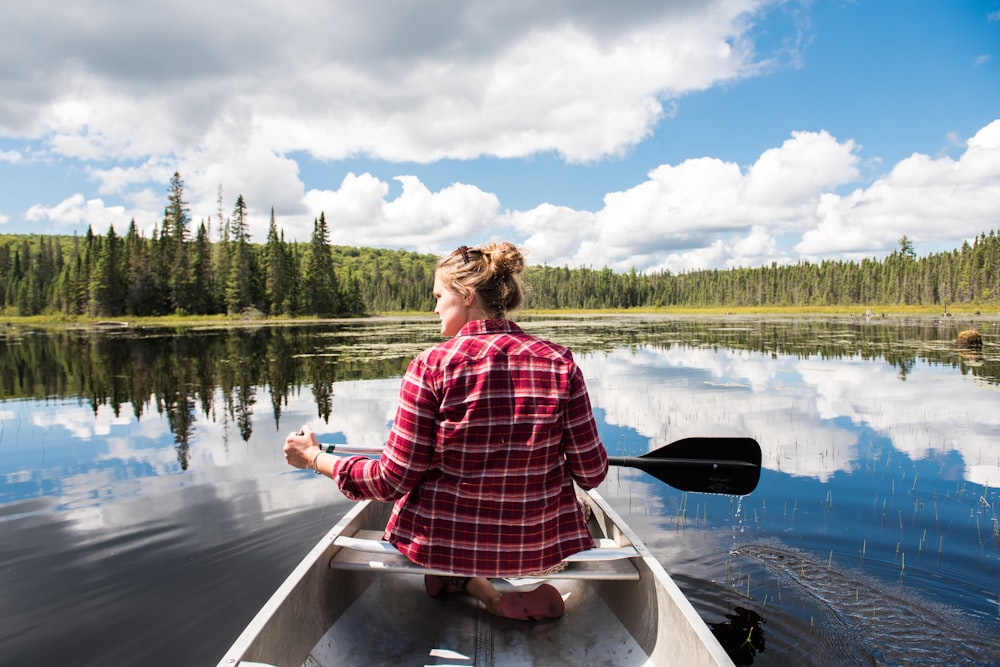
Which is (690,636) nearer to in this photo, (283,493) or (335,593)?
(335,593)

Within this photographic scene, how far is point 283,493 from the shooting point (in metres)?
8.14

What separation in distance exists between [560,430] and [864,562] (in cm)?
472

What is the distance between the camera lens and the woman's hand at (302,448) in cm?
342

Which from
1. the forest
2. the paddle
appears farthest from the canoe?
the forest

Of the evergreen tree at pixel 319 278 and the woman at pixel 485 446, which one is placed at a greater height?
the evergreen tree at pixel 319 278

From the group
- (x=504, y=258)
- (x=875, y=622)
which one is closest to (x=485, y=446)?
(x=504, y=258)

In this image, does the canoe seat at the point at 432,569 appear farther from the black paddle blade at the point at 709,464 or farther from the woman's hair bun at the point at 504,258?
the woman's hair bun at the point at 504,258

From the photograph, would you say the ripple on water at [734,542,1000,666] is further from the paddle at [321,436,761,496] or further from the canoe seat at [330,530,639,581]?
the canoe seat at [330,530,639,581]

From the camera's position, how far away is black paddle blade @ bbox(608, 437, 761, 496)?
15.1 ft

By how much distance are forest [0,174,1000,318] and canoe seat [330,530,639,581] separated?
82450 mm

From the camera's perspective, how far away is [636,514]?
7352mm

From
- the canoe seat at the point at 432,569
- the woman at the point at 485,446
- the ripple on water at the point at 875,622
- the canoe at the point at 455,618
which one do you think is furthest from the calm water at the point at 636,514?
the woman at the point at 485,446

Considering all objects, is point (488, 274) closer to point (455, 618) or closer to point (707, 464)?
point (455, 618)

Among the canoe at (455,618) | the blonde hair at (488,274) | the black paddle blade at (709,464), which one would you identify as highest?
the blonde hair at (488,274)
